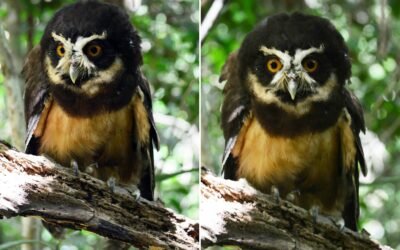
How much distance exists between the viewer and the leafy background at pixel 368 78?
1.37 metres

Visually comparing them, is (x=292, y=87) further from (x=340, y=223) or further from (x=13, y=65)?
(x=13, y=65)

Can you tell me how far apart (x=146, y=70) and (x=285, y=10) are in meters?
0.39

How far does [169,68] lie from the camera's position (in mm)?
1635

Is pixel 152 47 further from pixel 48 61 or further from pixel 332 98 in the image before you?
pixel 332 98

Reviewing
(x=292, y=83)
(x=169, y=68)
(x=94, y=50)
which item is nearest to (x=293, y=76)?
(x=292, y=83)

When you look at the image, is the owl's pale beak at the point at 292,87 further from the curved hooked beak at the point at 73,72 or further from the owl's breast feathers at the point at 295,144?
the curved hooked beak at the point at 73,72

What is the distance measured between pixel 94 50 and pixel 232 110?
375mm

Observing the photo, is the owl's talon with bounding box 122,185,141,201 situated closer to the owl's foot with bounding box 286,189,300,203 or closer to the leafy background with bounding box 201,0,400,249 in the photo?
the leafy background with bounding box 201,0,400,249

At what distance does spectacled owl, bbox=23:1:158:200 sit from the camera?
58.0 inches

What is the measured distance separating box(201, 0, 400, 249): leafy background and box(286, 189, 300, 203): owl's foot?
151 millimetres

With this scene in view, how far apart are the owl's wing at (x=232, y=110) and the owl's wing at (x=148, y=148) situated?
0.19 m

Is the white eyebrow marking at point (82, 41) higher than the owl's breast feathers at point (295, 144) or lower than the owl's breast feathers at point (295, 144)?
higher

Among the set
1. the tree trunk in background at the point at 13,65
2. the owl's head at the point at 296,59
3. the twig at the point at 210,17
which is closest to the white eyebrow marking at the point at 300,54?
the owl's head at the point at 296,59

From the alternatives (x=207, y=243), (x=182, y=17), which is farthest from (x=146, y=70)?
(x=207, y=243)
